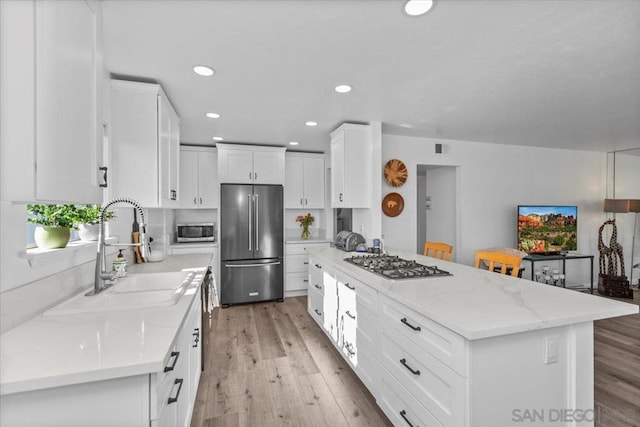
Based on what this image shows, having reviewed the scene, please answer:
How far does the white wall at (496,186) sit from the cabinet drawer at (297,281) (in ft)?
4.76

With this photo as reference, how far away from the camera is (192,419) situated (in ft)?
6.24

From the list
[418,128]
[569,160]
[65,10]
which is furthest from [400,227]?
[65,10]

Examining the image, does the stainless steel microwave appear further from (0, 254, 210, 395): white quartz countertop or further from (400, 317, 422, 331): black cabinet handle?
(400, 317, 422, 331): black cabinet handle

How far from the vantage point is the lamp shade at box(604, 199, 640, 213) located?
457 cm

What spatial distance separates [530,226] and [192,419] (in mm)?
4918

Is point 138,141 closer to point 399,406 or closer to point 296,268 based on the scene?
point 399,406

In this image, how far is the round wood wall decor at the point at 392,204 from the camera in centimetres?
399

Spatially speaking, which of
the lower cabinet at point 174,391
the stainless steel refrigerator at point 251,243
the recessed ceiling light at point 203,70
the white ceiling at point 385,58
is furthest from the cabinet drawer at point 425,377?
the stainless steel refrigerator at point 251,243

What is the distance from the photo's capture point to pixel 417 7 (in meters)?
1.44

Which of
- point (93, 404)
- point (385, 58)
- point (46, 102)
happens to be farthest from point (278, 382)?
point (385, 58)

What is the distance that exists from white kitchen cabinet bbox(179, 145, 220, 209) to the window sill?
2.67 m

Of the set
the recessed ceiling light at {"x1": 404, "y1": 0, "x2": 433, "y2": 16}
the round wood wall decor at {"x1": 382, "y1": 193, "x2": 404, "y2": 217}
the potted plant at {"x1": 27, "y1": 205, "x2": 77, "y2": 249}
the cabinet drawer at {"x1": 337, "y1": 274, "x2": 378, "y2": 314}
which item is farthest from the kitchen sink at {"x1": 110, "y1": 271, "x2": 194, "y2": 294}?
the round wood wall decor at {"x1": 382, "y1": 193, "x2": 404, "y2": 217}

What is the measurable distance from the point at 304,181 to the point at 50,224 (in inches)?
145

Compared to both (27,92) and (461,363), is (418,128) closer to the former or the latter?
(461,363)
